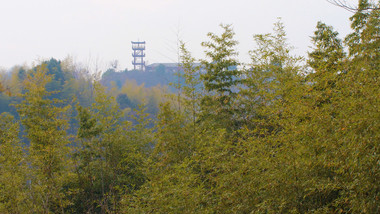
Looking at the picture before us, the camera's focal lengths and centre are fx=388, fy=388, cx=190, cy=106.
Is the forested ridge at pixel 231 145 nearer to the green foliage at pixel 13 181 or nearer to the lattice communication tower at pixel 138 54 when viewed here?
the green foliage at pixel 13 181

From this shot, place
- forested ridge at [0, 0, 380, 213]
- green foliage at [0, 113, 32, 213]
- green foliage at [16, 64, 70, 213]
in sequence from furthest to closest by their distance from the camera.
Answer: green foliage at [16, 64, 70, 213]
green foliage at [0, 113, 32, 213]
forested ridge at [0, 0, 380, 213]

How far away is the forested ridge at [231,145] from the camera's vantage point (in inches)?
143

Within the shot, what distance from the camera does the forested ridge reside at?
364 cm

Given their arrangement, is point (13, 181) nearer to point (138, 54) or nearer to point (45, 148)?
point (45, 148)

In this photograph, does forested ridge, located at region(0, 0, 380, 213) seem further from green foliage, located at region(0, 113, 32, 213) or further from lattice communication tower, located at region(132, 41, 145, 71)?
lattice communication tower, located at region(132, 41, 145, 71)

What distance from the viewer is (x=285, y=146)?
4332 millimetres

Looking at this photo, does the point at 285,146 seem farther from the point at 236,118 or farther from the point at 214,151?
the point at 236,118

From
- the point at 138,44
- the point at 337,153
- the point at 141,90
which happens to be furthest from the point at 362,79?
the point at 138,44

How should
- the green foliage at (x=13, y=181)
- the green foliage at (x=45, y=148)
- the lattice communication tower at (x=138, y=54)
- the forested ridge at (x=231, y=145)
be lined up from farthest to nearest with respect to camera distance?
the lattice communication tower at (x=138, y=54) < the green foliage at (x=45, y=148) < the green foliage at (x=13, y=181) < the forested ridge at (x=231, y=145)

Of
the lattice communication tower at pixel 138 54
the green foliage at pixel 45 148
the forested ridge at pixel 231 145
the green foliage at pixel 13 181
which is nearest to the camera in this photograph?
the forested ridge at pixel 231 145

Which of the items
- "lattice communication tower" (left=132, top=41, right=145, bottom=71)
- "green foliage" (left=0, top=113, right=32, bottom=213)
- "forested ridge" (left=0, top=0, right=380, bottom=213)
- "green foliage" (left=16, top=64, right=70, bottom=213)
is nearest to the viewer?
"forested ridge" (left=0, top=0, right=380, bottom=213)

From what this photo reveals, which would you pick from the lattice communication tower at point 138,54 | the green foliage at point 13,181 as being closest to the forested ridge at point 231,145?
the green foliage at point 13,181

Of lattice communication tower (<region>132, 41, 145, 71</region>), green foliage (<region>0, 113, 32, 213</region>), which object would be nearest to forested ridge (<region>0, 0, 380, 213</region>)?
green foliage (<region>0, 113, 32, 213</region>)

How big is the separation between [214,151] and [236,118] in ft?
10.2
